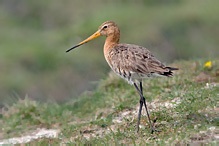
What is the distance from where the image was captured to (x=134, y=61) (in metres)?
6.52

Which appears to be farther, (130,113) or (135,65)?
(130,113)

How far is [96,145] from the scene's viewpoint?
6207mm

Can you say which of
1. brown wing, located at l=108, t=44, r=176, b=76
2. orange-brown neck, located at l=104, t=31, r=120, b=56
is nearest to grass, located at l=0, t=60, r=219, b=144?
brown wing, located at l=108, t=44, r=176, b=76

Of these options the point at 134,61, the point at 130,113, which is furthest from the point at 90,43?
the point at 134,61

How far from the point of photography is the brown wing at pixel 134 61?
6363 mm

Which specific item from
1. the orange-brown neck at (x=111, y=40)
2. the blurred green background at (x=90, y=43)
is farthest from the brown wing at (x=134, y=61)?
the blurred green background at (x=90, y=43)

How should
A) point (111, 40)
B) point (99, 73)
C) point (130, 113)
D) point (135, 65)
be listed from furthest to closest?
1. point (99, 73)
2. point (130, 113)
3. point (111, 40)
4. point (135, 65)

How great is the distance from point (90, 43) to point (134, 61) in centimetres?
792

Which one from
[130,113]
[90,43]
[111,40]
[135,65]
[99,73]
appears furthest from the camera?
[90,43]

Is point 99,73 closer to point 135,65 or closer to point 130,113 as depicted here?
point 130,113

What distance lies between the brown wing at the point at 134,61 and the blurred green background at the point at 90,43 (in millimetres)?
5646

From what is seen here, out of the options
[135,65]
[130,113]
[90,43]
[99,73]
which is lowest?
[130,113]

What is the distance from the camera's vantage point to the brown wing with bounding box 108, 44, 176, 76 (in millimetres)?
6363

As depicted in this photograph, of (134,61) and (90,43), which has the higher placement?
(90,43)
